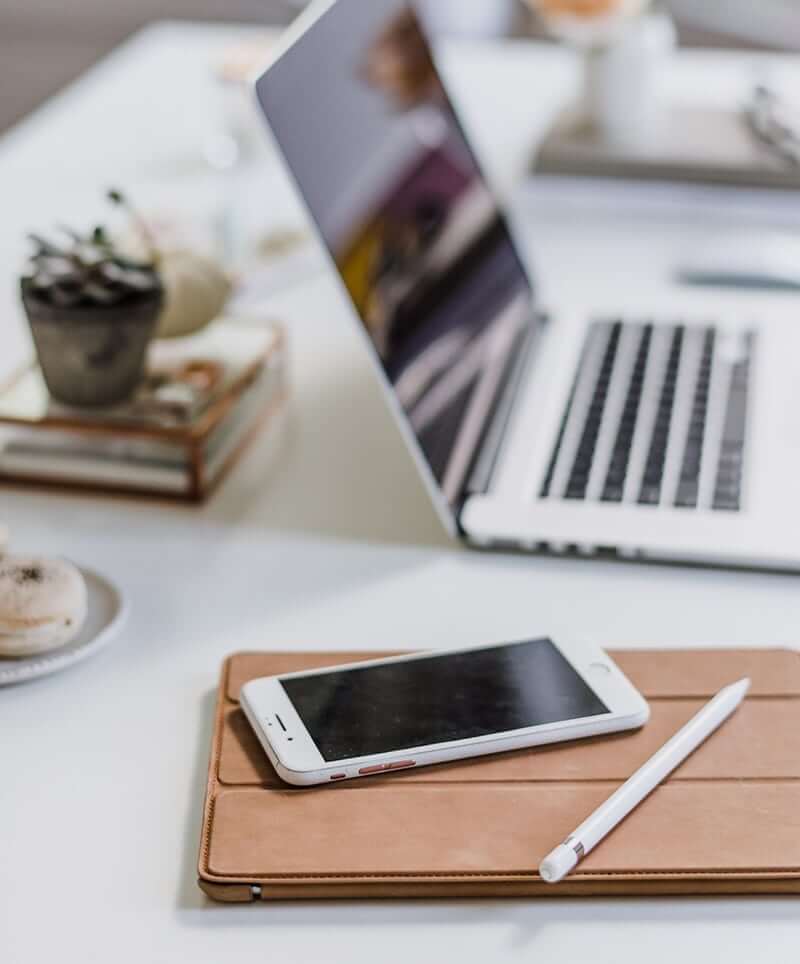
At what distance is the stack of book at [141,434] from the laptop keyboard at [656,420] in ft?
0.80

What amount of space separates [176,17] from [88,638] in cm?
365

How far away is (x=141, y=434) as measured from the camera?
3.20 feet

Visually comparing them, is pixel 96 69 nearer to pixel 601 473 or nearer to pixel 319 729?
pixel 601 473

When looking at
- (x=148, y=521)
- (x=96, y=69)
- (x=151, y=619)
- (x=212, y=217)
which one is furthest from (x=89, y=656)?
(x=96, y=69)

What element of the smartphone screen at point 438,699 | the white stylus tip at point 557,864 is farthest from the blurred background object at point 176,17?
the white stylus tip at point 557,864

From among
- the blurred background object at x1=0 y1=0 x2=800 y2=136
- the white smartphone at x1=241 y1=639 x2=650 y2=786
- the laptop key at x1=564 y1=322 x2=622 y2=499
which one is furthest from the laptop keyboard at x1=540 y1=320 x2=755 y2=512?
the blurred background object at x1=0 y1=0 x2=800 y2=136

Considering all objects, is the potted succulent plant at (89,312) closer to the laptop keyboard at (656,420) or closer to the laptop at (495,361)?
the laptop at (495,361)

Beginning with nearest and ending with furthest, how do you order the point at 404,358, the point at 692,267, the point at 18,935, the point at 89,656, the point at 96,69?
the point at 18,935, the point at 89,656, the point at 404,358, the point at 692,267, the point at 96,69

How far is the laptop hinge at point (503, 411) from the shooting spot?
0.96 metres

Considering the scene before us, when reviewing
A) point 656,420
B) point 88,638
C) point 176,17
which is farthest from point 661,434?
point 176,17

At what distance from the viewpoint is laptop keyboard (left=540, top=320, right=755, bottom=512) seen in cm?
96

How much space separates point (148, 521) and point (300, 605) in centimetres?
16

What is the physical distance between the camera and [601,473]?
976 mm

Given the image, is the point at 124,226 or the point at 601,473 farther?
the point at 124,226
